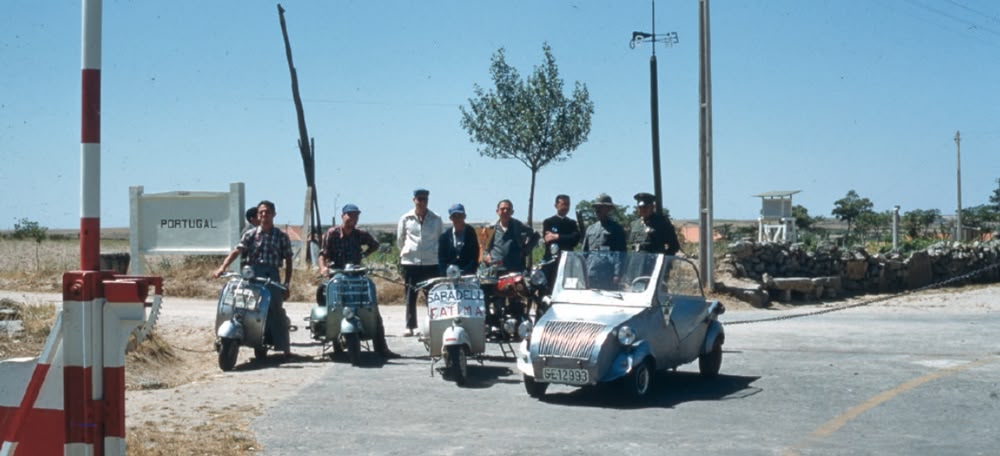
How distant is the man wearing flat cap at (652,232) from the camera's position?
11.2 metres

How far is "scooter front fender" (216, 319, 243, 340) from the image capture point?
10797 mm

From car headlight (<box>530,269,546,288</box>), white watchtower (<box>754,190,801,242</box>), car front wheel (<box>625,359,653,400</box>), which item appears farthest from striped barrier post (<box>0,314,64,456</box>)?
white watchtower (<box>754,190,801,242</box>)

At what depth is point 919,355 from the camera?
12086 mm

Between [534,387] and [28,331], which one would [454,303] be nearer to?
[534,387]

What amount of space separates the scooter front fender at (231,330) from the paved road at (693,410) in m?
1.03

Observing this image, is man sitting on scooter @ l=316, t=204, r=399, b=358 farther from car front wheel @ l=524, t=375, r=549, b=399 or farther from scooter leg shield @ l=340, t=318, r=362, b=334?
car front wheel @ l=524, t=375, r=549, b=399

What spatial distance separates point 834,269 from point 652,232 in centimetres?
1301

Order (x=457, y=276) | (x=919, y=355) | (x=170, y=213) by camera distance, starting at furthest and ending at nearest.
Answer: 1. (x=170, y=213)
2. (x=919, y=355)
3. (x=457, y=276)

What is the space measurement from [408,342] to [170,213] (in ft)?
19.1

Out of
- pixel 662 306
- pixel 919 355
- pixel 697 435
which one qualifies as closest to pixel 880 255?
pixel 919 355

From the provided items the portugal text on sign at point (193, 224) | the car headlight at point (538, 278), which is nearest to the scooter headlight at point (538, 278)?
the car headlight at point (538, 278)

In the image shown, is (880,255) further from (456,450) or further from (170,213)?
(456,450)

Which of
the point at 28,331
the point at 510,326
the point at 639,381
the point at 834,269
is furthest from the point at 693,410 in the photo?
the point at 834,269

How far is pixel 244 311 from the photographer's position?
1114 cm
